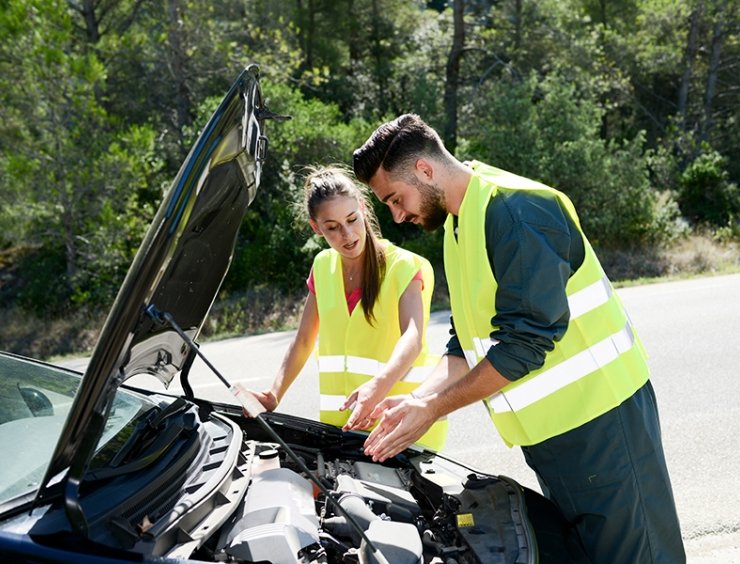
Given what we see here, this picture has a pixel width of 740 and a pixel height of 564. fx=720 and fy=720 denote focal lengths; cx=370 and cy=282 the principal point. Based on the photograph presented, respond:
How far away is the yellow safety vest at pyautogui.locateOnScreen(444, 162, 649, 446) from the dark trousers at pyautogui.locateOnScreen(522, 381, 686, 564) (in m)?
0.06

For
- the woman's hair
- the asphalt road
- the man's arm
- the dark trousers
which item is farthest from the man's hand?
the asphalt road

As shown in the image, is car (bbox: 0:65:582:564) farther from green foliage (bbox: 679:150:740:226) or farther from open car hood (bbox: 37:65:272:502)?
green foliage (bbox: 679:150:740:226)

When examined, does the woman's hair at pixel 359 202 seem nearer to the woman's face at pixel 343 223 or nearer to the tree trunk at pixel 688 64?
the woman's face at pixel 343 223

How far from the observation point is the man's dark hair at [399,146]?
2.22 meters

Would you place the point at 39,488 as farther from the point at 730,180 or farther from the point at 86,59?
the point at 730,180

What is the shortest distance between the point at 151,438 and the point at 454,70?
18.1 m

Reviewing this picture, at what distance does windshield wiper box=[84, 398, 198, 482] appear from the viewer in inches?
77.0

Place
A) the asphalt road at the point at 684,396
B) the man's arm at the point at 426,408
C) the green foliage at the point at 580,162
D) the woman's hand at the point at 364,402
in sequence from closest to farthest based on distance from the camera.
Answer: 1. the man's arm at the point at 426,408
2. the woman's hand at the point at 364,402
3. the asphalt road at the point at 684,396
4. the green foliage at the point at 580,162

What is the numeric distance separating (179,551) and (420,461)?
1.06 meters

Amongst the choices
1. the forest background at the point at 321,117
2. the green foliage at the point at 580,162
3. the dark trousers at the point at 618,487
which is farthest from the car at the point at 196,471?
the green foliage at the point at 580,162

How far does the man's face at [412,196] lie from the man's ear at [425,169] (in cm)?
1

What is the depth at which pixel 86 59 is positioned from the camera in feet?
44.6

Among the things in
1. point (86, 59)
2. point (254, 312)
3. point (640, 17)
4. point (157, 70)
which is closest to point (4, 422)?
point (254, 312)

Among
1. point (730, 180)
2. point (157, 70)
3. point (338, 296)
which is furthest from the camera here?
point (730, 180)
